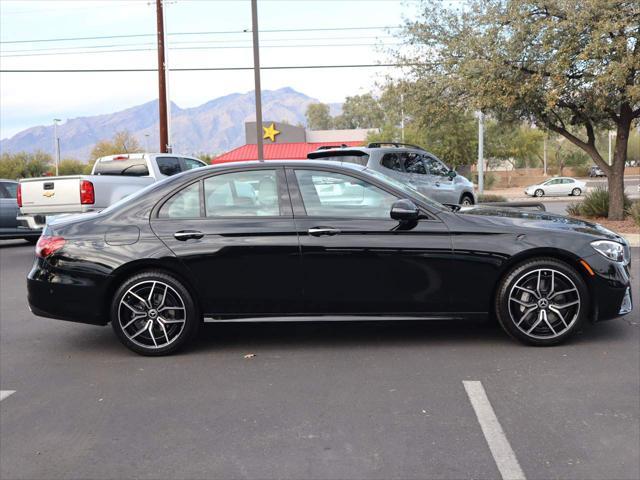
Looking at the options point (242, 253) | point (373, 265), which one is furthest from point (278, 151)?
point (373, 265)

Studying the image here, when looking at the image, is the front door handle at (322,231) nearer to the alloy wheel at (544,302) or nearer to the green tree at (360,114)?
the alloy wheel at (544,302)

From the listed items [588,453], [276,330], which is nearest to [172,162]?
[276,330]

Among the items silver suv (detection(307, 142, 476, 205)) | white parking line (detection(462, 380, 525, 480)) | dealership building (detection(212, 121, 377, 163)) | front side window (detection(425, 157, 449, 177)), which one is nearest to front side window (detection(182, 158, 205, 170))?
silver suv (detection(307, 142, 476, 205))

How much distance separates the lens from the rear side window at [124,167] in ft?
48.0

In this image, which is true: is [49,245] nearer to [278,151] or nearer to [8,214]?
[8,214]

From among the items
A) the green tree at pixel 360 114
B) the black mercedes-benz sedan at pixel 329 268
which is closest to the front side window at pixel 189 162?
the black mercedes-benz sedan at pixel 329 268


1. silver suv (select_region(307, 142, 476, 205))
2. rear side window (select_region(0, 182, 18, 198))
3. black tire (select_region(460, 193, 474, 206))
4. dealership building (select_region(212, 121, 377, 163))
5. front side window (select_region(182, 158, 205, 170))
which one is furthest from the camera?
dealership building (select_region(212, 121, 377, 163))

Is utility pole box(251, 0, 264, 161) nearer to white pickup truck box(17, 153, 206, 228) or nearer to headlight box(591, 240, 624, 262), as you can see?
white pickup truck box(17, 153, 206, 228)

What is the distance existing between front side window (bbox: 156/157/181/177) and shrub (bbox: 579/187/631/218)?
450 inches

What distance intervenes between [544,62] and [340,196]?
41.1ft

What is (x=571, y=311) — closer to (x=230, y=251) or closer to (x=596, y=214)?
(x=230, y=251)

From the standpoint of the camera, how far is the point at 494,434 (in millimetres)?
3957

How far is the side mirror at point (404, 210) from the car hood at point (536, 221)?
0.49m

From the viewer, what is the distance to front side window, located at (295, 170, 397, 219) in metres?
5.80
